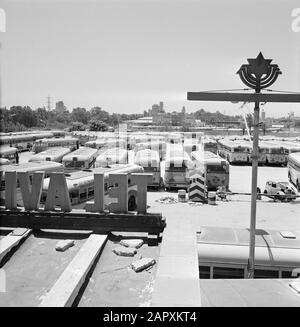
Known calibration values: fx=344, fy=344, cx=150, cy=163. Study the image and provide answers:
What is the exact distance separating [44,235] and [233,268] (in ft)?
14.2

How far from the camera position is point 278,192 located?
20.9 metres

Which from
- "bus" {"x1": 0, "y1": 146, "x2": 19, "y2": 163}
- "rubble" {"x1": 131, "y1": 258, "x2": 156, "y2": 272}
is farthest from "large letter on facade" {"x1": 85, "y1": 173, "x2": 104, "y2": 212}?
"bus" {"x1": 0, "y1": 146, "x2": 19, "y2": 163}

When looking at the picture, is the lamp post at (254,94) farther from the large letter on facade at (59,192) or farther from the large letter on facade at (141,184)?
the large letter on facade at (59,192)

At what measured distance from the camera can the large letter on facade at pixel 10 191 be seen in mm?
7727

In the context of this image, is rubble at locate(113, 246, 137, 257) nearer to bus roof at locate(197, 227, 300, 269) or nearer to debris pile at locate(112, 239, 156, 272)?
debris pile at locate(112, 239, 156, 272)

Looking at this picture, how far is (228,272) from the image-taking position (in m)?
8.08

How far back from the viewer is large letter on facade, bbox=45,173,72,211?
7.61 meters

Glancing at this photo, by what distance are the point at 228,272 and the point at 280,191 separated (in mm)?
14244

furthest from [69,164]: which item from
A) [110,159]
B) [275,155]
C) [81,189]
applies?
[275,155]

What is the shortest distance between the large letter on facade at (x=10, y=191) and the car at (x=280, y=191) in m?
15.8

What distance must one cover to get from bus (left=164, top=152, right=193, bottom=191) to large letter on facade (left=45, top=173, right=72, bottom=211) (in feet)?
48.8

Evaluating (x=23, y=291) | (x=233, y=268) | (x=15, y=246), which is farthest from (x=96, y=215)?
(x=233, y=268)

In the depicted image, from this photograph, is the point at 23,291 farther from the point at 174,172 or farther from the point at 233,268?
the point at 174,172

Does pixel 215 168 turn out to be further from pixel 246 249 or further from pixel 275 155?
pixel 246 249
